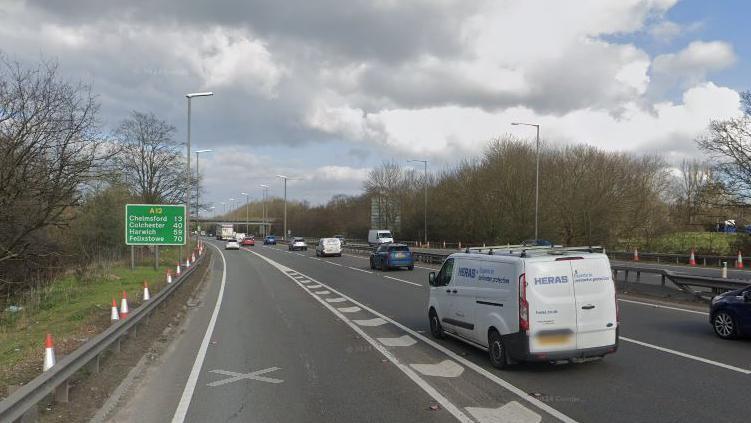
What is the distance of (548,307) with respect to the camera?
818 centimetres

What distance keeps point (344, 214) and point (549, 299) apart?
10022 centimetres

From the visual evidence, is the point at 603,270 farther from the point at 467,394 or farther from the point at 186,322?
the point at 186,322

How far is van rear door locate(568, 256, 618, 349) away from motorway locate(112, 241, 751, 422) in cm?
48

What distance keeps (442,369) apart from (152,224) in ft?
78.0

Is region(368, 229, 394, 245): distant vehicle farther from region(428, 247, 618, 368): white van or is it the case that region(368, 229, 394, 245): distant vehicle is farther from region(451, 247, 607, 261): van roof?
region(428, 247, 618, 368): white van

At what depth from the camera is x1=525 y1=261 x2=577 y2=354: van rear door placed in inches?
320

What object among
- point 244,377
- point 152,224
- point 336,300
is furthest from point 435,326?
point 152,224

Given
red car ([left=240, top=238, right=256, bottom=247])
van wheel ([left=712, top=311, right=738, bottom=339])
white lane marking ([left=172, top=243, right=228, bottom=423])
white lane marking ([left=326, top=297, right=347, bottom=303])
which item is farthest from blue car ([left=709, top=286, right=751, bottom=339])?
red car ([left=240, top=238, right=256, bottom=247])

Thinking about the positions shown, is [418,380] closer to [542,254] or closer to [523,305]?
[523,305]

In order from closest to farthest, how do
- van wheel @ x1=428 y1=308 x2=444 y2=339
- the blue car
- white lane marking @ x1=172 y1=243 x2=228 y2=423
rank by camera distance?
white lane marking @ x1=172 y1=243 x2=228 y2=423 < the blue car < van wheel @ x1=428 y1=308 x2=444 y2=339

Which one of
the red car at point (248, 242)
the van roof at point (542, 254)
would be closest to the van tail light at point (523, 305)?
the van roof at point (542, 254)

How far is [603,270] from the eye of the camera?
859 centimetres

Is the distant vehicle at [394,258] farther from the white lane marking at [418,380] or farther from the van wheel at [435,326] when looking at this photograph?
the van wheel at [435,326]

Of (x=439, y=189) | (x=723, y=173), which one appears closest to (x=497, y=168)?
(x=439, y=189)
